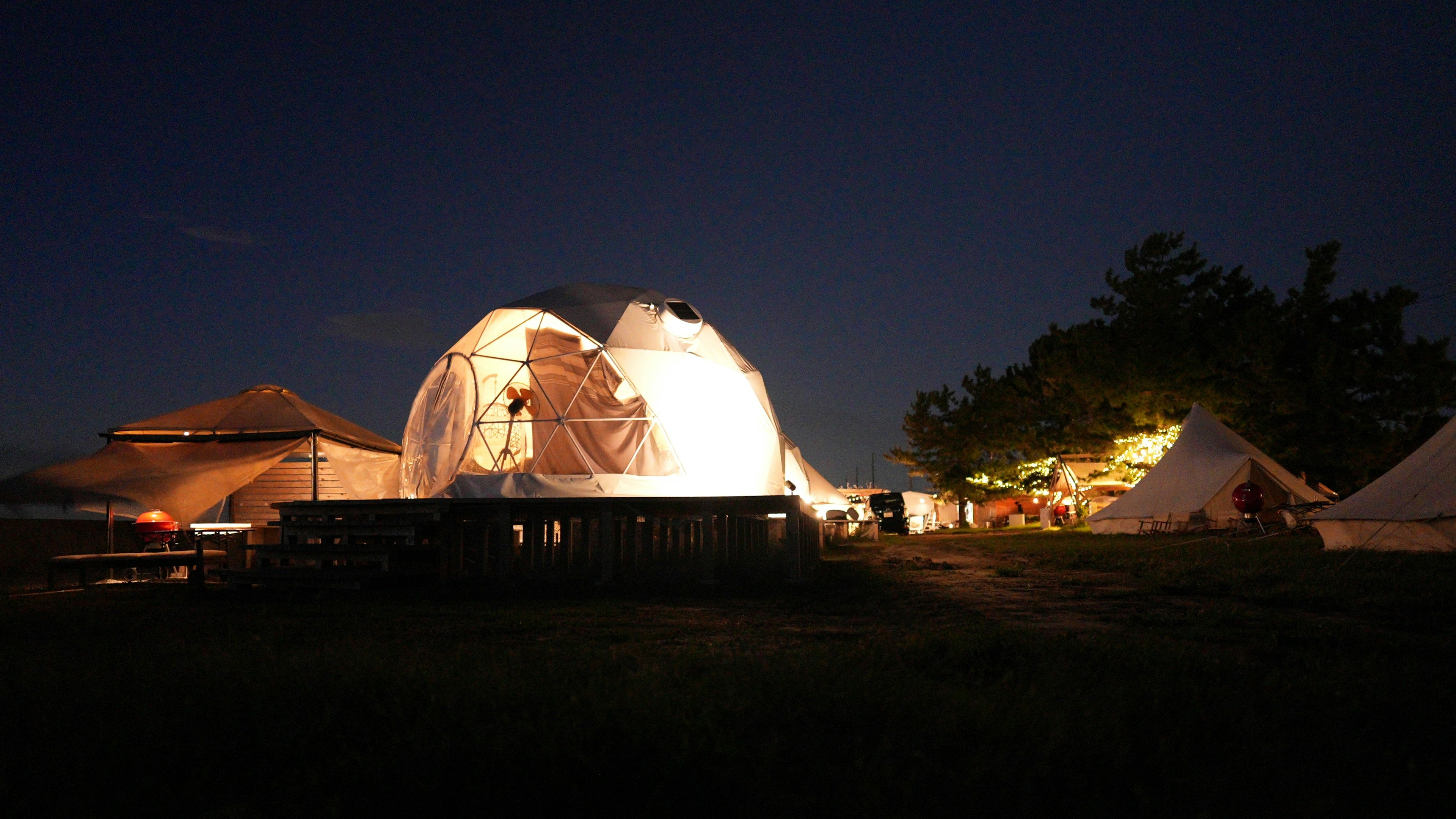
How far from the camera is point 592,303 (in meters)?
16.6

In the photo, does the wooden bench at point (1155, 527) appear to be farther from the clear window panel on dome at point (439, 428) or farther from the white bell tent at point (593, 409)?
the clear window panel on dome at point (439, 428)

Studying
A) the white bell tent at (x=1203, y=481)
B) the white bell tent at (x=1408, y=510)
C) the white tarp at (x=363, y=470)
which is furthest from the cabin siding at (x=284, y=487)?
the white bell tent at (x=1203, y=481)

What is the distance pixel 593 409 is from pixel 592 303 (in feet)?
6.61

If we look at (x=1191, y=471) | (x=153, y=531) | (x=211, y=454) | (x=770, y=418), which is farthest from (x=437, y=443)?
(x=1191, y=471)

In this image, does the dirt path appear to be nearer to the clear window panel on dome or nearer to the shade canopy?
the clear window panel on dome

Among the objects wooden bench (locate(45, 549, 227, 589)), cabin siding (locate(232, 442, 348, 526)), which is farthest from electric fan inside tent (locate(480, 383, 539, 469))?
wooden bench (locate(45, 549, 227, 589))

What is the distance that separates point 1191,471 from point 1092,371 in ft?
25.5

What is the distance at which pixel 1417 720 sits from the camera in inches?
120

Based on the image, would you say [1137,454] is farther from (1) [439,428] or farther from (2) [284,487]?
(2) [284,487]

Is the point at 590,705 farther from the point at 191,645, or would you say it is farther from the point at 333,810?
the point at 191,645

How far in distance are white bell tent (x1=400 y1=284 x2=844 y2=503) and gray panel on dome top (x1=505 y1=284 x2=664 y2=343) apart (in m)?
0.03

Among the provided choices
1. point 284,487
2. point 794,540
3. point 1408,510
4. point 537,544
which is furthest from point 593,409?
point 1408,510

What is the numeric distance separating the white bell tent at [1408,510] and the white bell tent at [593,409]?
8854 mm

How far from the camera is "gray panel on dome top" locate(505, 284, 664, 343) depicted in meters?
15.9
